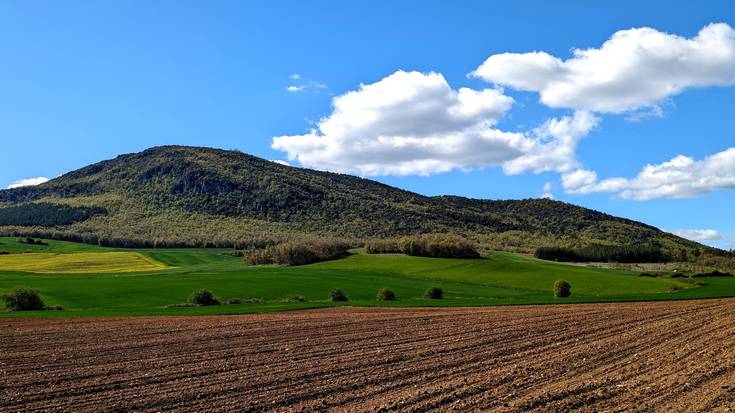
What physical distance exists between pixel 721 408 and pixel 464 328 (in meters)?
17.0

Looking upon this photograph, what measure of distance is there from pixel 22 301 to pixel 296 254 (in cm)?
5808

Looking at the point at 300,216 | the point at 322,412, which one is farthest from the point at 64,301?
the point at 300,216

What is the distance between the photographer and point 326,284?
70500 mm

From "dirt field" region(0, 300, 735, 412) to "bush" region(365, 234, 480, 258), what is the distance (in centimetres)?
6857

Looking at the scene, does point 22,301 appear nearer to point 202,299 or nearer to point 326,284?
point 202,299

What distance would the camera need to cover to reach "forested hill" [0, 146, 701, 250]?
147500 mm

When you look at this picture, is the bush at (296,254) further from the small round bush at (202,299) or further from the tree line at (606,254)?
the small round bush at (202,299)

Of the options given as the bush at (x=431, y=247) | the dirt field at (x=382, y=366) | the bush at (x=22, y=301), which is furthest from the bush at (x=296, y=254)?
the dirt field at (x=382, y=366)

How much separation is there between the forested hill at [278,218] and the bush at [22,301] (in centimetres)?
8723

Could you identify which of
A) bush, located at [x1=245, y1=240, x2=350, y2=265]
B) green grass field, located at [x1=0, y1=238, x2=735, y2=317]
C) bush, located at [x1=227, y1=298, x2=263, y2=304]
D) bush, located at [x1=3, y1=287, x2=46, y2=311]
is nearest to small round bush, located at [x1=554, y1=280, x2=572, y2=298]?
green grass field, located at [x1=0, y1=238, x2=735, y2=317]

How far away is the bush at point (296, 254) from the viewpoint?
104750 mm

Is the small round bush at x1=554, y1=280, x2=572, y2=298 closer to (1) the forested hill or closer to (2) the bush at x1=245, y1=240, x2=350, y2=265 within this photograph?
(2) the bush at x1=245, y1=240, x2=350, y2=265

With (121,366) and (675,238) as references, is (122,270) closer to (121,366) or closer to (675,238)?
(121,366)

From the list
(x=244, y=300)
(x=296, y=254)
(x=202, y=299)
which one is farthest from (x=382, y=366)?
(x=296, y=254)
